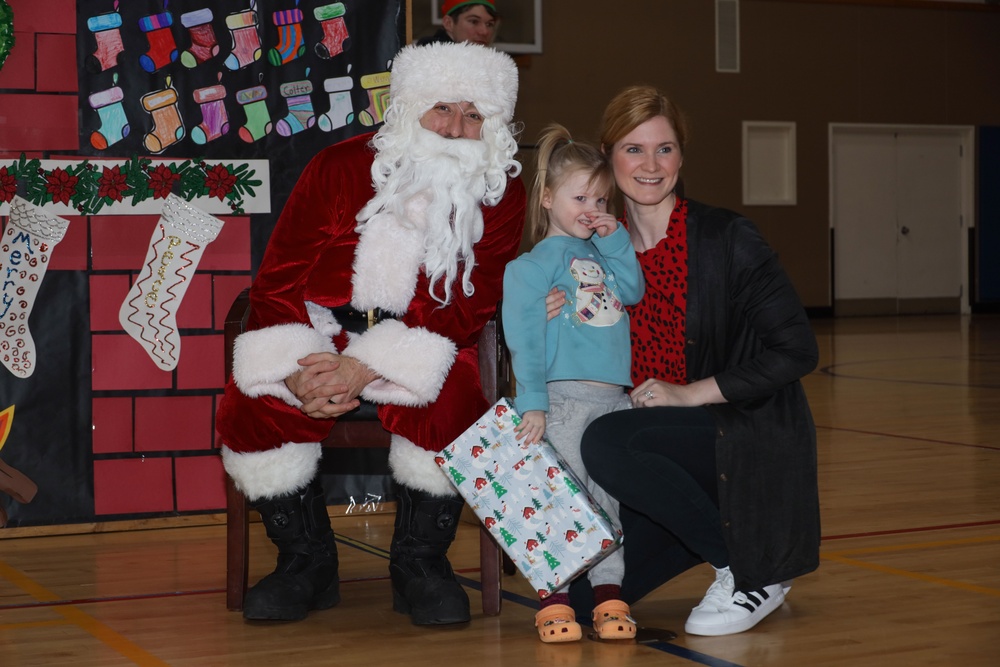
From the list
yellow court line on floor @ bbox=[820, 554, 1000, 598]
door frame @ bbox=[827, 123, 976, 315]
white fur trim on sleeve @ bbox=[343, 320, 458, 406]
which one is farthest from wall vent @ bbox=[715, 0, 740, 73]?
white fur trim on sleeve @ bbox=[343, 320, 458, 406]

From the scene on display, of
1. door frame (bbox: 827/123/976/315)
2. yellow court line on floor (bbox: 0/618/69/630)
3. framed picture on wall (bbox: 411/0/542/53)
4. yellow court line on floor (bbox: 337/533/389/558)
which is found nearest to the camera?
yellow court line on floor (bbox: 0/618/69/630)

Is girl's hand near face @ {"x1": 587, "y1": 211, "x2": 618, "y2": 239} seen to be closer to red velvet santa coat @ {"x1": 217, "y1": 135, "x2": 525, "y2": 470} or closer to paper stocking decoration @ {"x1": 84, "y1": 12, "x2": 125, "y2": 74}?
red velvet santa coat @ {"x1": 217, "y1": 135, "x2": 525, "y2": 470}

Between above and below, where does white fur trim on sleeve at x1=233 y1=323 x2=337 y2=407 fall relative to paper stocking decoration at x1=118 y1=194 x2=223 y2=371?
below

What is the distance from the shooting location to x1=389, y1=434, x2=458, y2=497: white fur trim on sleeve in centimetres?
253

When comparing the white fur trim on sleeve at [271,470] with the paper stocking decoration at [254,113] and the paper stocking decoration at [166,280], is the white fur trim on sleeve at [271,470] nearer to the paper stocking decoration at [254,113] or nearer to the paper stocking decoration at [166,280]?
the paper stocking decoration at [166,280]

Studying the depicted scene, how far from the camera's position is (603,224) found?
244 cm

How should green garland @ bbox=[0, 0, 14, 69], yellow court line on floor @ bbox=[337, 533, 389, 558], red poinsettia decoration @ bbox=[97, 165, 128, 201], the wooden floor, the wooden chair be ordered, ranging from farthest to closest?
Answer: 1. red poinsettia decoration @ bbox=[97, 165, 128, 201]
2. green garland @ bbox=[0, 0, 14, 69]
3. yellow court line on floor @ bbox=[337, 533, 389, 558]
4. the wooden chair
5. the wooden floor

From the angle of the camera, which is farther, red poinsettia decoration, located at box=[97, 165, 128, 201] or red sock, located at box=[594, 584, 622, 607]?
red poinsettia decoration, located at box=[97, 165, 128, 201]

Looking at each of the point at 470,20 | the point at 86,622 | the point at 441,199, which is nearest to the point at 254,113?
the point at 470,20

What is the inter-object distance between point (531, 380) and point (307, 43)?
1.71 metres

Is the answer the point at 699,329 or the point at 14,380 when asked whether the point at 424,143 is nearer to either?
the point at 699,329

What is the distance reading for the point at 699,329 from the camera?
96.4 inches

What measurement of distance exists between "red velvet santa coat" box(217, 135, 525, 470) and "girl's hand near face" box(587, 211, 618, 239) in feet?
1.00

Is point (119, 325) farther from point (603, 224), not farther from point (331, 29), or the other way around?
point (603, 224)
